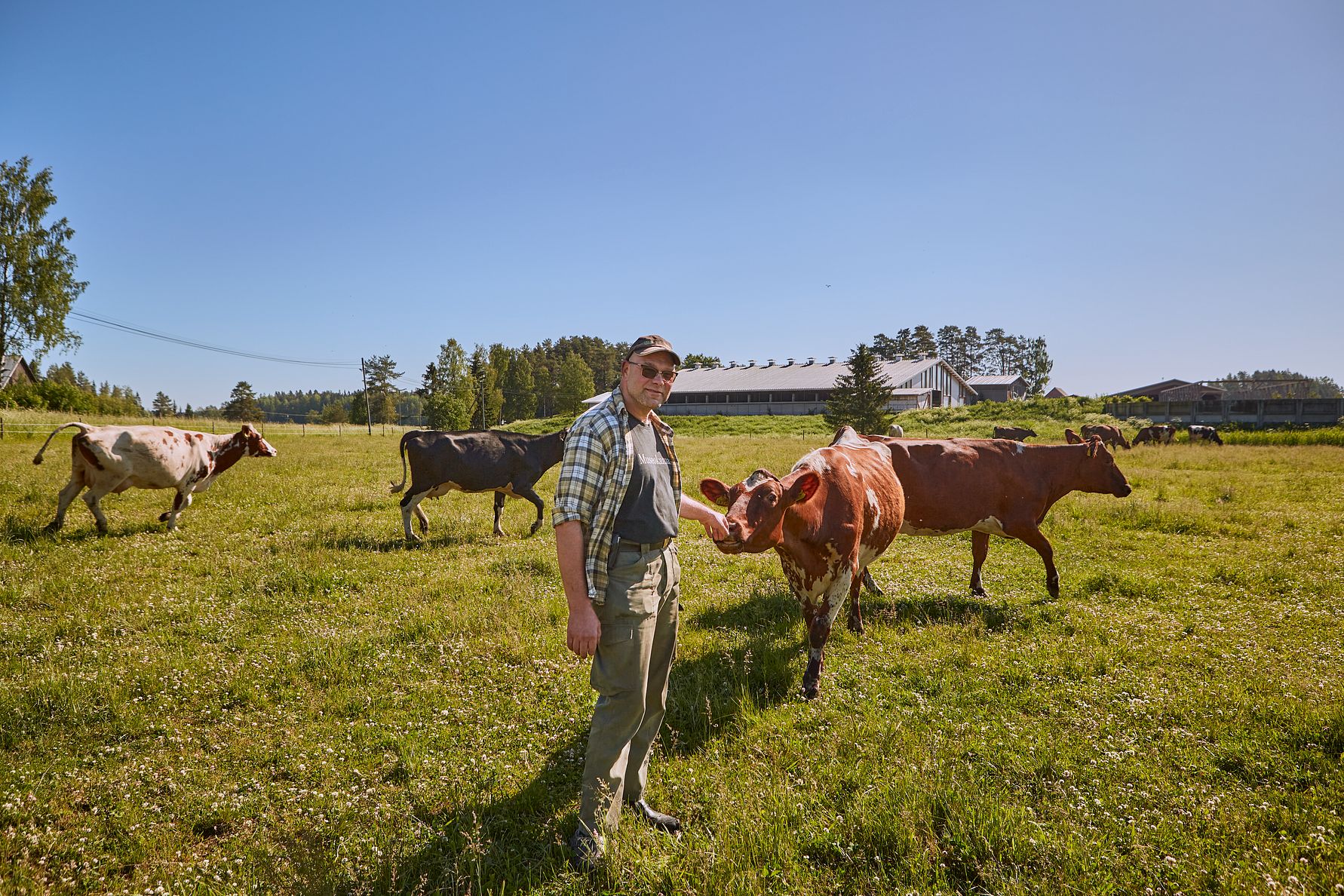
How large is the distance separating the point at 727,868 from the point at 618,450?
7.51ft

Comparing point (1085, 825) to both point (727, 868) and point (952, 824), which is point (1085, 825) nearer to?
point (952, 824)

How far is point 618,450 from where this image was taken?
126 inches

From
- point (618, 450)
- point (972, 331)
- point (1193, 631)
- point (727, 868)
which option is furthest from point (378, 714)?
point (972, 331)

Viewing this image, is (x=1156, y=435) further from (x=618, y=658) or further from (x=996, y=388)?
(x=996, y=388)

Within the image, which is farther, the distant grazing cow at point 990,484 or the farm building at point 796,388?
the farm building at point 796,388

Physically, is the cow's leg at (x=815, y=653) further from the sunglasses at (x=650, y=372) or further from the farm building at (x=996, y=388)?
the farm building at (x=996, y=388)

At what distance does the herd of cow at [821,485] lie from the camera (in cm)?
532

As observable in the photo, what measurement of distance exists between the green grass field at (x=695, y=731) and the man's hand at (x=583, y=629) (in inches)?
48.4

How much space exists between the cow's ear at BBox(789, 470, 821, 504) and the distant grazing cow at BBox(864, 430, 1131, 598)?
11.3 feet

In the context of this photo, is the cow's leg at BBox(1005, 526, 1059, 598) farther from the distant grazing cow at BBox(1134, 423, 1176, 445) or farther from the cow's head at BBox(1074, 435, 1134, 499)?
the distant grazing cow at BBox(1134, 423, 1176, 445)

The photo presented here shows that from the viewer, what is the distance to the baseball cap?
10.9ft

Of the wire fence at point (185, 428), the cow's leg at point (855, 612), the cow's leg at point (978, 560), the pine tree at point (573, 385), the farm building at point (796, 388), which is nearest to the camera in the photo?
the cow's leg at point (855, 612)

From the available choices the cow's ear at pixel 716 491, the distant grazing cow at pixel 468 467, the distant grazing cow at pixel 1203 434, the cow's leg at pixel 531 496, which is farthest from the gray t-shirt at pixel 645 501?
the distant grazing cow at pixel 1203 434

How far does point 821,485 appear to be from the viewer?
5633 mm
